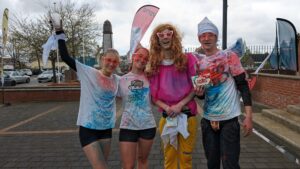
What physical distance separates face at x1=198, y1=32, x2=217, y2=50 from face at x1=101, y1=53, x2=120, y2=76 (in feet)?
3.11

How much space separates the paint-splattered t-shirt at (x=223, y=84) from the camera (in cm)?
346

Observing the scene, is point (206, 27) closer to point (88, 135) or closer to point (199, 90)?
point (199, 90)

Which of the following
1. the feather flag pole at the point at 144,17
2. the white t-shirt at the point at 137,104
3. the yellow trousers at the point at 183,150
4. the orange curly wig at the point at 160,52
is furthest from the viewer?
the feather flag pole at the point at 144,17

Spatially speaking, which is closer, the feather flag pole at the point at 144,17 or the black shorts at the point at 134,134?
the black shorts at the point at 134,134

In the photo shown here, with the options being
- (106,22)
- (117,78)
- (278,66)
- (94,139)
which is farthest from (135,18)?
(106,22)

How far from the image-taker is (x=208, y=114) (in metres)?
3.58

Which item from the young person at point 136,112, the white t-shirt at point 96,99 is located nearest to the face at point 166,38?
→ the young person at point 136,112

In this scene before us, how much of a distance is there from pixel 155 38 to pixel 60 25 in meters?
0.98

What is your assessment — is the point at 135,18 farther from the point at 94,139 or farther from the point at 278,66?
the point at 278,66

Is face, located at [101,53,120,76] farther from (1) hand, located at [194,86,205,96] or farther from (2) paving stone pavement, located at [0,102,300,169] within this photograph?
(2) paving stone pavement, located at [0,102,300,169]

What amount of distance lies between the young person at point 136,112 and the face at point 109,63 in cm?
19

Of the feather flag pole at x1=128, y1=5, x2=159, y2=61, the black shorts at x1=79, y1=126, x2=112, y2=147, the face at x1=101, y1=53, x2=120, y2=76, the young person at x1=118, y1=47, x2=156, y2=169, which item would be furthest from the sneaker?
the feather flag pole at x1=128, y1=5, x2=159, y2=61

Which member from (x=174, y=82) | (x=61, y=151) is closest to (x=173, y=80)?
(x=174, y=82)

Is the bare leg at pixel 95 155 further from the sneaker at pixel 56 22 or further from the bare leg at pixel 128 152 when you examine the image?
the sneaker at pixel 56 22
